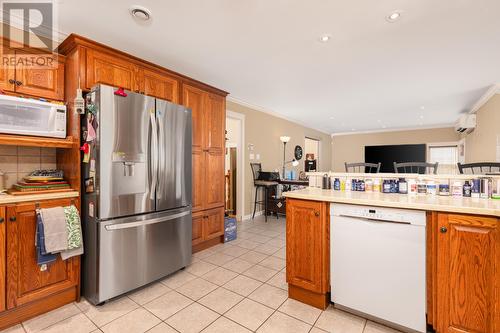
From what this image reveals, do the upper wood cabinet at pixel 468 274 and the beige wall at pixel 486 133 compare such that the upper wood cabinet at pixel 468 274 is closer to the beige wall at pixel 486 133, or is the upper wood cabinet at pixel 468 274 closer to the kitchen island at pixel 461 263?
the kitchen island at pixel 461 263

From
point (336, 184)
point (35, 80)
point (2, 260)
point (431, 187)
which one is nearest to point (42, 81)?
point (35, 80)

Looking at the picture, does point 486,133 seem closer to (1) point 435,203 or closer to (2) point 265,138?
(2) point 265,138

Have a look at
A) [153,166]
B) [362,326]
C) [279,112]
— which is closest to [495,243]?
[362,326]

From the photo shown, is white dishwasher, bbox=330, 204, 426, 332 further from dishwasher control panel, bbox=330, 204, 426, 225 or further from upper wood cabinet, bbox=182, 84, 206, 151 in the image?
upper wood cabinet, bbox=182, 84, 206, 151

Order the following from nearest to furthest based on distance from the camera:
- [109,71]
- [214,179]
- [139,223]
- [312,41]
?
[139,223] < [109,71] < [312,41] < [214,179]

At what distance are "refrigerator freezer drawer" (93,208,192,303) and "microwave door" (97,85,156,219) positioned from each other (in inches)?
5.2

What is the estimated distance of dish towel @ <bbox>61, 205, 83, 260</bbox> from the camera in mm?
1855

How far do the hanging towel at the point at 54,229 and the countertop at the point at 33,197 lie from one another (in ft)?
0.35

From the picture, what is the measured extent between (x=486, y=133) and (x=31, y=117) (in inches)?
270

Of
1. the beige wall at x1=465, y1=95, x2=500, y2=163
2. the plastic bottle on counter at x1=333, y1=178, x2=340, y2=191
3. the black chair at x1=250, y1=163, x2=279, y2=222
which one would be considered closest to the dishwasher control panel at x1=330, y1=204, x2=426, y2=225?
the plastic bottle on counter at x1=333, y1=178, x2=340, y2=191

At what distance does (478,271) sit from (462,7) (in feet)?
6.55

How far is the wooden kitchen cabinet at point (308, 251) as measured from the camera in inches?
73.2

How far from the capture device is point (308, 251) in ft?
6.32

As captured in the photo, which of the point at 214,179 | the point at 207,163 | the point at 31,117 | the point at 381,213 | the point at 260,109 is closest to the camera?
the point at 381,213
